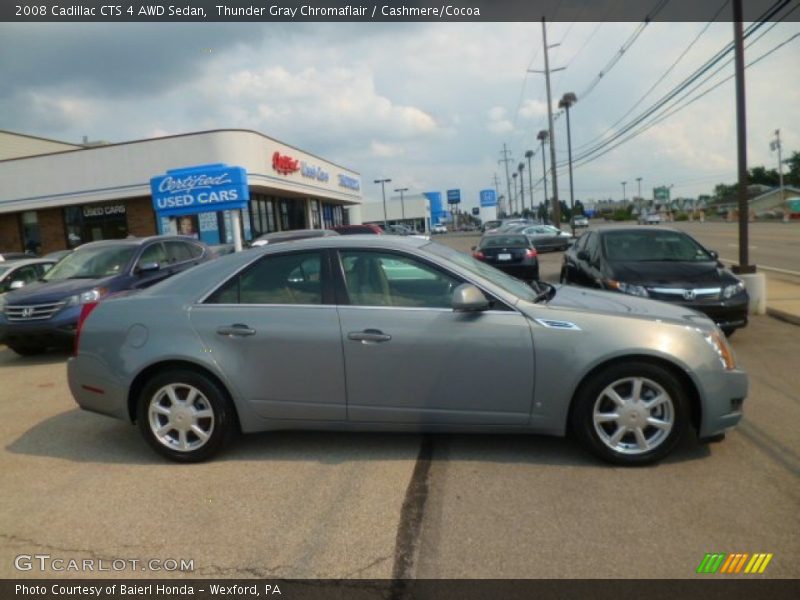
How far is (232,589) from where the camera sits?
2939 mm

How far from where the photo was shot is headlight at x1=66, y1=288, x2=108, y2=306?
8.69m

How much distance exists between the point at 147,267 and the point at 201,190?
13.9m

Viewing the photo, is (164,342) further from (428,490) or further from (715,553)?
(715,553)

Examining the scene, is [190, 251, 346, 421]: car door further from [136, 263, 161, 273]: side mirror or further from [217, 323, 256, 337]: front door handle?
[136, 263, 161, 273]: side mirror

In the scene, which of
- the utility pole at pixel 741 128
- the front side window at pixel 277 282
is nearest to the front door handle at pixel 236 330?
the front side window at pixel 277 282

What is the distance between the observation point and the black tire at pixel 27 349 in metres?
8.78

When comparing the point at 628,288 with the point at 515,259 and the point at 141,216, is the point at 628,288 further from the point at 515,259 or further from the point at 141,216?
the point at 141,216

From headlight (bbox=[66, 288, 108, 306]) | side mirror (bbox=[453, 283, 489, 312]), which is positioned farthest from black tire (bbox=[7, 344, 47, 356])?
side mirror (bbox=[453, 283, 489, 312])

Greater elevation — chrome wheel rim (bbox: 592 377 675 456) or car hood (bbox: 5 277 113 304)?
car hood (bbox: 5 277 113 304)

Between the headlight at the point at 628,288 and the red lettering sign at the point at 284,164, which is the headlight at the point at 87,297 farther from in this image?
the red lettering sign at the point at 284,164

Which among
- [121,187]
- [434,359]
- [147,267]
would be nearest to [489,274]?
[434,359]

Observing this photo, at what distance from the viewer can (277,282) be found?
452 centimetres

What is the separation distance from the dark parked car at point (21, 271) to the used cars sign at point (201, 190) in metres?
10.6

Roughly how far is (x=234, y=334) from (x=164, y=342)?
52 centimetres
